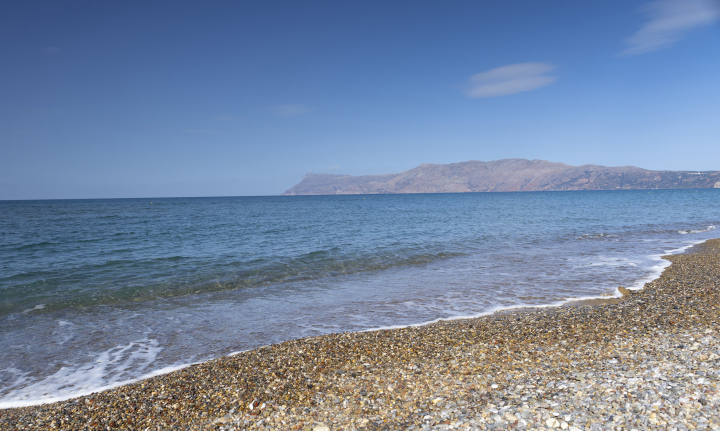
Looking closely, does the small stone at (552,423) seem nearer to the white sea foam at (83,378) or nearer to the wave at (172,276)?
the white sea foam at (83,378)

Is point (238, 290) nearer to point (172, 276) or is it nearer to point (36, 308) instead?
point (172, 276)

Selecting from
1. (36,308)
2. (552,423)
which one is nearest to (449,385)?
(552,423)

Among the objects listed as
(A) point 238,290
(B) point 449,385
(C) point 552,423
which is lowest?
(A) point 238,290

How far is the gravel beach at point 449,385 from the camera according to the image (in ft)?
16.8

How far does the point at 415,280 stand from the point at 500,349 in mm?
8909

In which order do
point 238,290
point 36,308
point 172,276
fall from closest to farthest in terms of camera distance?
point 36,308 → point 238,290 → point 172,276

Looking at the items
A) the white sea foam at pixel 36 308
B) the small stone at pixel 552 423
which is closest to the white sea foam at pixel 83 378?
the white sea foam at pixel 36 308

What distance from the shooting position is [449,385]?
6215 millimetres

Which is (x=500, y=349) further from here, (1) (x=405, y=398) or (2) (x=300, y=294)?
(2) (x=300, y=294)

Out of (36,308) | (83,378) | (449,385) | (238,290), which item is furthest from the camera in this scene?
(238,290)

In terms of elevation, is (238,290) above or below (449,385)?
below

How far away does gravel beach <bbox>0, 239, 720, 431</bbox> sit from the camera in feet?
16.8

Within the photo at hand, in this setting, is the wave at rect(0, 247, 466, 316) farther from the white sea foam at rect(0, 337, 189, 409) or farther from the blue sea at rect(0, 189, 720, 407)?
the white sea foam at rect(0, 337, 189, 409)

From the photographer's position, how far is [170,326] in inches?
442
